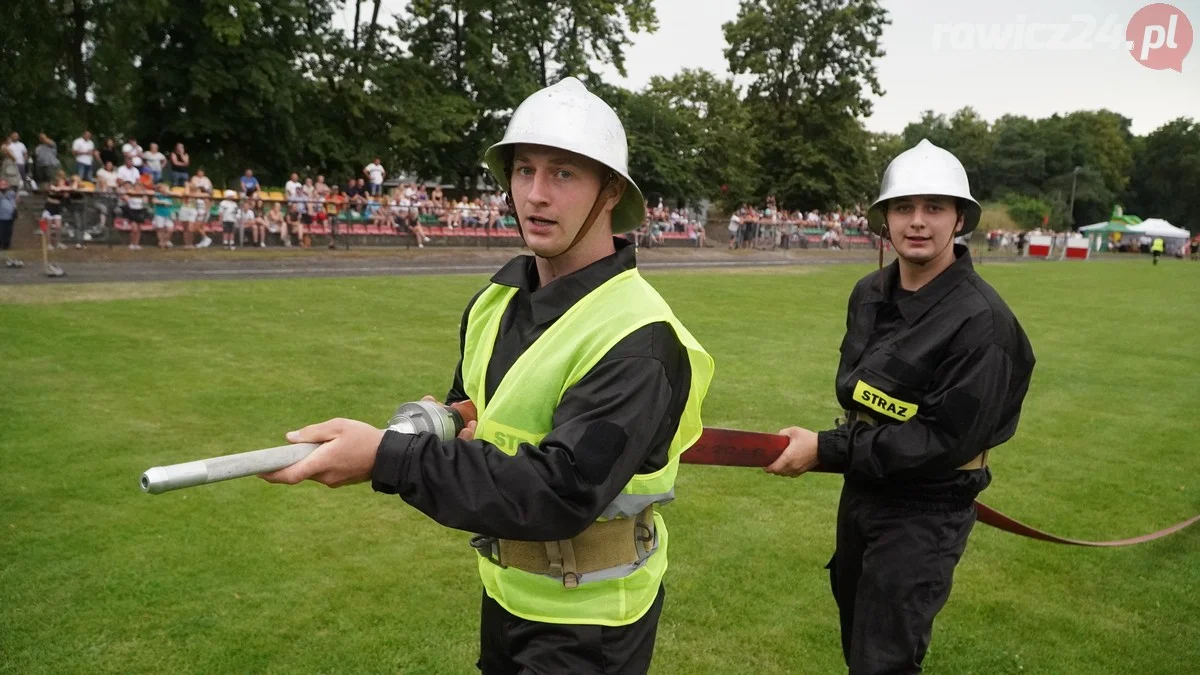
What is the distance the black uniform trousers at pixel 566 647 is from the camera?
2254 millimetres

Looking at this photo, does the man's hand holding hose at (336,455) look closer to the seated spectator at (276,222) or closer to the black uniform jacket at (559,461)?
the black uniform jacket at (559,461)

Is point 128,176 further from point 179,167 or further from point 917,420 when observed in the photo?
point 917,420

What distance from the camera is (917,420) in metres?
3.05

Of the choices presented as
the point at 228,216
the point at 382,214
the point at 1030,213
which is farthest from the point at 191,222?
the point at 1030,213

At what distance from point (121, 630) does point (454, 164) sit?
3697 cm

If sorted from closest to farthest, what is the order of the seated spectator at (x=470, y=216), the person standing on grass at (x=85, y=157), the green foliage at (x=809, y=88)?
the person standing on grass at (x=85, y=157), the seated spectator at (x=470, y=216), the green foliage at (x=809, y=88)

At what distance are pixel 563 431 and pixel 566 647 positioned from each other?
0.69 meters

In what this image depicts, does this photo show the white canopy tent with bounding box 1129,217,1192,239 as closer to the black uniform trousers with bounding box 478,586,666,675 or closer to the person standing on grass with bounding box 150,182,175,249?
the person standing on grass with bounding box 150,182,175,249

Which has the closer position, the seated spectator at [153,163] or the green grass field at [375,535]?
the green grass field at [375,535]

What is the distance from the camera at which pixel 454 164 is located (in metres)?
39.7

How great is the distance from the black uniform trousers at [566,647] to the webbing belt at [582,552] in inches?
6.2

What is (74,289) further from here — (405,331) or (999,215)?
(999,215)

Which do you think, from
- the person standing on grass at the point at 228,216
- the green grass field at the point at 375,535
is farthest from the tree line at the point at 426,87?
the green grass field at the point at 375,535

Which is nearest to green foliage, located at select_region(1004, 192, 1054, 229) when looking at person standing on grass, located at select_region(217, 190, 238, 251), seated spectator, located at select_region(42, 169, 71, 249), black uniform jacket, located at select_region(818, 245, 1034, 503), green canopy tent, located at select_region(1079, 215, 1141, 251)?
green canopy tent, located at select_region(1079, 215, 1141, 251)
